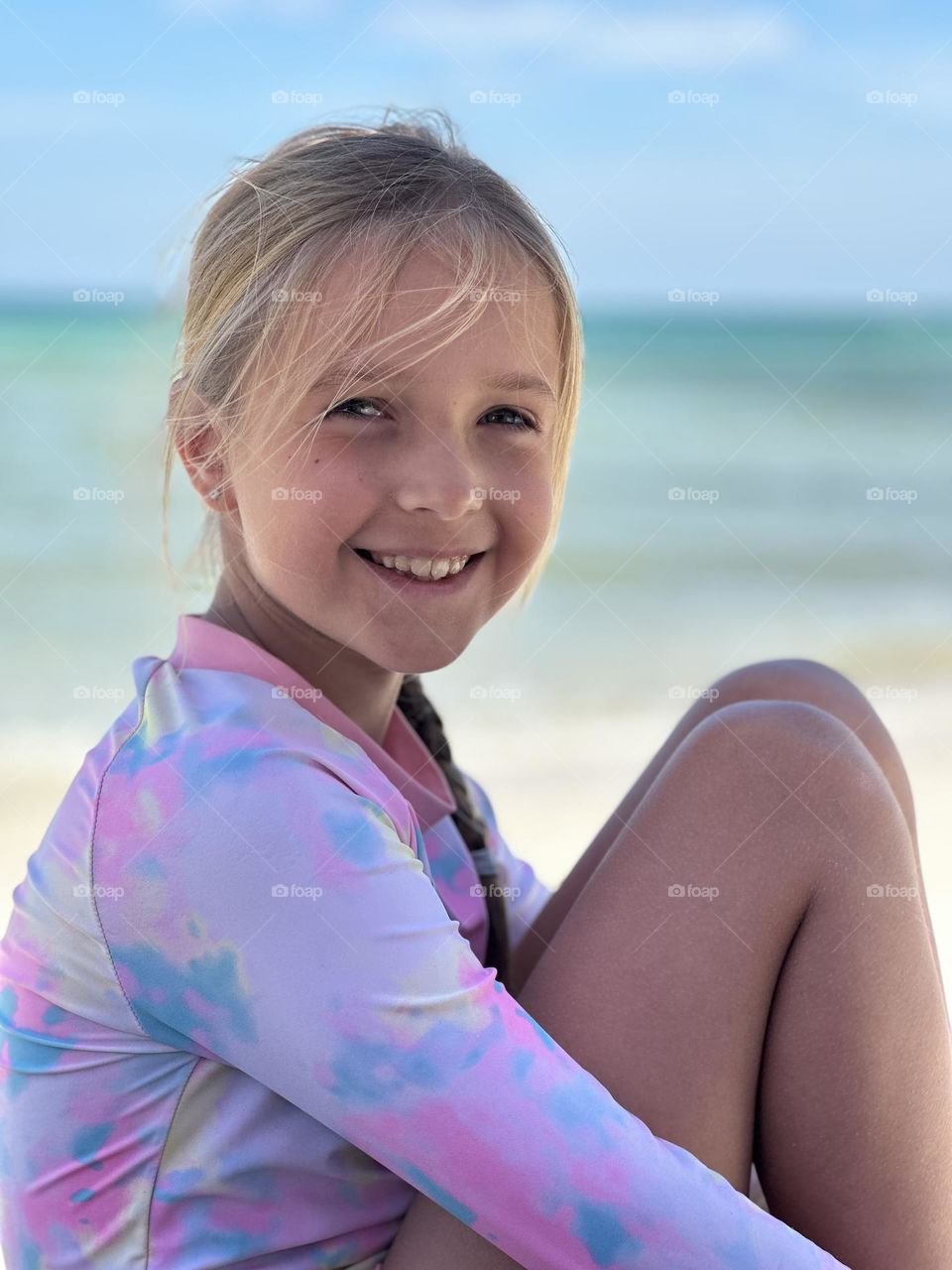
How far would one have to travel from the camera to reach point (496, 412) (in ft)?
4.28

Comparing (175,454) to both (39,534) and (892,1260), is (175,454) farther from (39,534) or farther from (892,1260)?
(39,534)

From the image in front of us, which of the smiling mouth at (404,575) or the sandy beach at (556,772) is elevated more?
the smiling mouth at (404,575)

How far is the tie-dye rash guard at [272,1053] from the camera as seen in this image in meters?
0.97

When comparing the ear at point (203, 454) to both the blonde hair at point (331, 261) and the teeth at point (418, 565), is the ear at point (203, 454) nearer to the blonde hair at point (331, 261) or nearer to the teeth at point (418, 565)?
the blonde hair at point (331, 261)

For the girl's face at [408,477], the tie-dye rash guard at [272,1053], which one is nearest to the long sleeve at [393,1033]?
the tie-dye rash guard at [272,1053]

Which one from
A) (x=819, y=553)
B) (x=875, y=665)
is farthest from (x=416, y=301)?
(x=819, y=553)

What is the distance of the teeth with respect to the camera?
129 cm

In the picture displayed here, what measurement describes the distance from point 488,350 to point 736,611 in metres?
3.79

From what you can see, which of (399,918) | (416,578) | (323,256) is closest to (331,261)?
(323,256)

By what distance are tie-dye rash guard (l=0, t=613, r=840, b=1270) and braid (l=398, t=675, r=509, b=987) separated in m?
0.29

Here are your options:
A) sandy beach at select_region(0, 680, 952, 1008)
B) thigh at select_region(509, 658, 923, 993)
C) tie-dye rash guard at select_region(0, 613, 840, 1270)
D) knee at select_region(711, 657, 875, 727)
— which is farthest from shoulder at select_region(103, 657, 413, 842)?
sandy beach at select_region(0, 680, 952, 1008)

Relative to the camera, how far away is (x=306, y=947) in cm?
98

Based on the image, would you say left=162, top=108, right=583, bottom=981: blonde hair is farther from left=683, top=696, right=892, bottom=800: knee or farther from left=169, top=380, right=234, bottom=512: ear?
left=683, top=696, right=892, bottom=800: knee

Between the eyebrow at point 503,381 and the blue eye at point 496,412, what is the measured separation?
0.06 feet
